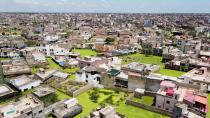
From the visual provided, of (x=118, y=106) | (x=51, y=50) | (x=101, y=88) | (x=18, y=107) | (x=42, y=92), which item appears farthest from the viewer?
(x=51, y=50)

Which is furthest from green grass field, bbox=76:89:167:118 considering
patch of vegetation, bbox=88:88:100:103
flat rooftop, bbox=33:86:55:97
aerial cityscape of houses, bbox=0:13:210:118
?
flat rooftop, bbox=33:86:55:97

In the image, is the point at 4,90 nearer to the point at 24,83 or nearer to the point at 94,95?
the point at 24,83

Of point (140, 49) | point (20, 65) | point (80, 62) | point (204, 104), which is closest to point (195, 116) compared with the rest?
point (204, 104)

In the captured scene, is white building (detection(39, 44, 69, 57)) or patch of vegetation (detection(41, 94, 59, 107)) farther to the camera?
white building (detection(39, 44, 69, 57))

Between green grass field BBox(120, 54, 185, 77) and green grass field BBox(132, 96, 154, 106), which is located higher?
green grass field BBox(120, 54, 185, 77)

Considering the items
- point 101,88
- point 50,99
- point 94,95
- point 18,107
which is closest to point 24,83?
point 50,99

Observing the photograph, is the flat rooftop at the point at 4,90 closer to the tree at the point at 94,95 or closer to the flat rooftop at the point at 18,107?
the flat rooftop at the point at 18,107

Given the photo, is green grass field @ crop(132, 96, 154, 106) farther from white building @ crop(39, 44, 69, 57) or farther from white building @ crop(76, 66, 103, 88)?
white building @ crop(39, 44, 69, 57)

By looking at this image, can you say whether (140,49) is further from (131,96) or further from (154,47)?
(131,96)
